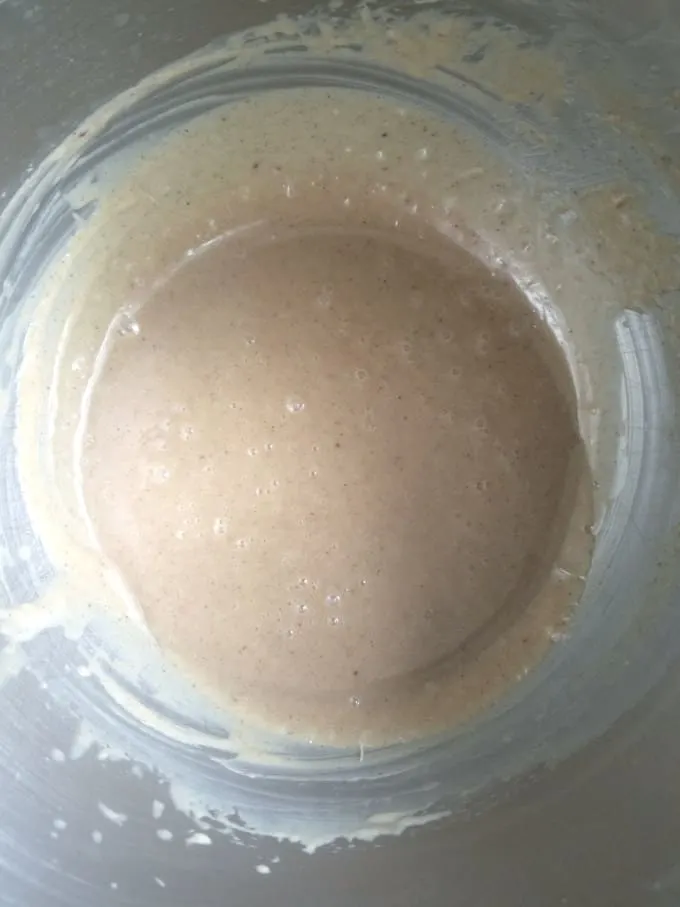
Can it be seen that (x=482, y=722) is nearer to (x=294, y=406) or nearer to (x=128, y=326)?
(x=294, y=406)

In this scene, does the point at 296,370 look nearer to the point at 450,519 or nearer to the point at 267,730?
the point at 450,519

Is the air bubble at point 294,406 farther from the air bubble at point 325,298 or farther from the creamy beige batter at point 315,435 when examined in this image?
the air bubble at point 325,298

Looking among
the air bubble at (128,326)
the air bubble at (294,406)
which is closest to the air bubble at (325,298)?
the air bubble at (294,406)

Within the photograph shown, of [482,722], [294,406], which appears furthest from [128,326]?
[482,722]

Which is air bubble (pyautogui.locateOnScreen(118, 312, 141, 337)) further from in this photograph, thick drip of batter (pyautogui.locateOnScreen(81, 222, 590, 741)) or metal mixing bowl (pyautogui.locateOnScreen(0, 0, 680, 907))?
metal mixing bowl (pyautogui.locateOnScreen(0, 0, 680, 907))

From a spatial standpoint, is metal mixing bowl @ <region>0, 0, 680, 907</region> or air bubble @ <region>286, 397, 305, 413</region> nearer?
metal mixing bowl @ <region>0, 0, 680, 907</region>

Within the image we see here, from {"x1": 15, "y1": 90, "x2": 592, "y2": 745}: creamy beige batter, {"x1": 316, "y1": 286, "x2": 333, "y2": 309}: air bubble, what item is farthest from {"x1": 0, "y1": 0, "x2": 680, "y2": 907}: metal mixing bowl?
{"x1": 316, "y1": 286, "x2": 333, "y2": 309}: air bubble

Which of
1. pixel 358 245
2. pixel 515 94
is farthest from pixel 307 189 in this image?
pixel 515 94
